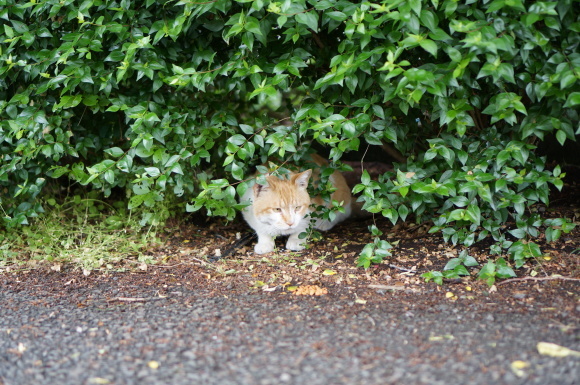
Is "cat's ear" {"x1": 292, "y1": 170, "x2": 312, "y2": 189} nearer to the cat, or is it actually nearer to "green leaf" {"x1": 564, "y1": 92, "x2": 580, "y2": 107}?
the cat

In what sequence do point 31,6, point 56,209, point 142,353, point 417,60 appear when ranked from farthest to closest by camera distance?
point 56,209 < point 31,6 < point 417,60 < point 142,353

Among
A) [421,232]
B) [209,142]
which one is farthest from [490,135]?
[209,142]

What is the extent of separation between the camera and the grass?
4012 millimetres

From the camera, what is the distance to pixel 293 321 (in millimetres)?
2764

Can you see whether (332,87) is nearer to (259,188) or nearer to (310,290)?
(259,188)

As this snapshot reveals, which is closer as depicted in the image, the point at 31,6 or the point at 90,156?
the point at 31,6

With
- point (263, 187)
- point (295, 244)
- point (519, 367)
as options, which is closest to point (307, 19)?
point (263, 187)

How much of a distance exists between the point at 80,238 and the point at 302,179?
6.43ft

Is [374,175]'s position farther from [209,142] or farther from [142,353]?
[142,353]

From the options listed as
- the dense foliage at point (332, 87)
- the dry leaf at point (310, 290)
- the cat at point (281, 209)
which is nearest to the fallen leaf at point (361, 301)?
the dry leaf at point (310, 290)

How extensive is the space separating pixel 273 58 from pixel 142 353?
80.5 inches

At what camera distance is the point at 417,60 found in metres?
3.28

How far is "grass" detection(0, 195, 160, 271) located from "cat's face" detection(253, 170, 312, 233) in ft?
3.00

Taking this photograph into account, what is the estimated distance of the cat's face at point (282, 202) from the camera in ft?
13.3
